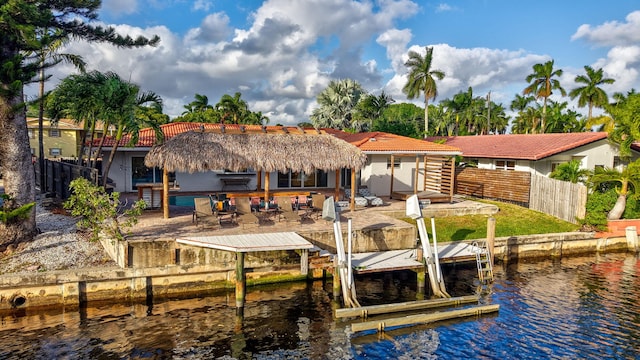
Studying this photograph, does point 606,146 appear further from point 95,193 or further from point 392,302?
point 95,193

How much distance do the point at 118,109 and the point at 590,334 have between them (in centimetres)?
1797

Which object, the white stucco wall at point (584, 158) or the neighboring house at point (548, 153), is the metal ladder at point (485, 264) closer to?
the neighboring house at point (548, 153)

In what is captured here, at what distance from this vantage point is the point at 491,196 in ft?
81.6

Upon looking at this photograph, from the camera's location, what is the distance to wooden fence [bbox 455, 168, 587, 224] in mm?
20859

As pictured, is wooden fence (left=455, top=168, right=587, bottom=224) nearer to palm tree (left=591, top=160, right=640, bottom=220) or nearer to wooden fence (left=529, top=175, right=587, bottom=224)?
wooden fence (left=529, top=175, right=587, bottom=224)

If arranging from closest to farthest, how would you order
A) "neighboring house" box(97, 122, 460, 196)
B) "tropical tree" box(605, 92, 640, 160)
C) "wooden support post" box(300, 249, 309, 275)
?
"wooden support post" box(300, 249, 309, 275) < "tropical tree" box(605, 92, 640, 160) < "neighboring house" box(97, 122, 460, 196)

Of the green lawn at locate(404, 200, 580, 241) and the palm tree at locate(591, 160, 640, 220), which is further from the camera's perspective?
the palm tree at locate(591, 160, 640, 220)

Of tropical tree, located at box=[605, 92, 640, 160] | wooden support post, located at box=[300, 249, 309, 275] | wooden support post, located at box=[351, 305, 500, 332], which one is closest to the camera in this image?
wooden support post, located at box=[351, 305, 500, 332]

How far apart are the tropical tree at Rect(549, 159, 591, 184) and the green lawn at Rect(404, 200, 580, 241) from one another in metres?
2.82

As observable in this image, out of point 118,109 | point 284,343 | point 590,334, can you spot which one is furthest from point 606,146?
point 118,109

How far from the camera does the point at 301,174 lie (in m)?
24.3

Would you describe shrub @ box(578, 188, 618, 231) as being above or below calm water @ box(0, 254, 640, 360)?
above

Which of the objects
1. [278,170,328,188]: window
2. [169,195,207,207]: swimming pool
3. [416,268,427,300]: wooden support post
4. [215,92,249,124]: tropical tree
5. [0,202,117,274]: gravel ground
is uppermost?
[215,92,249,124]: tropical tree

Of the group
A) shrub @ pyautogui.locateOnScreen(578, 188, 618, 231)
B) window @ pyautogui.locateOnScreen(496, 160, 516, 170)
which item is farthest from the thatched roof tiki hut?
window @ pyautogui.locateOnScreen(496, 160, 516, 170)
